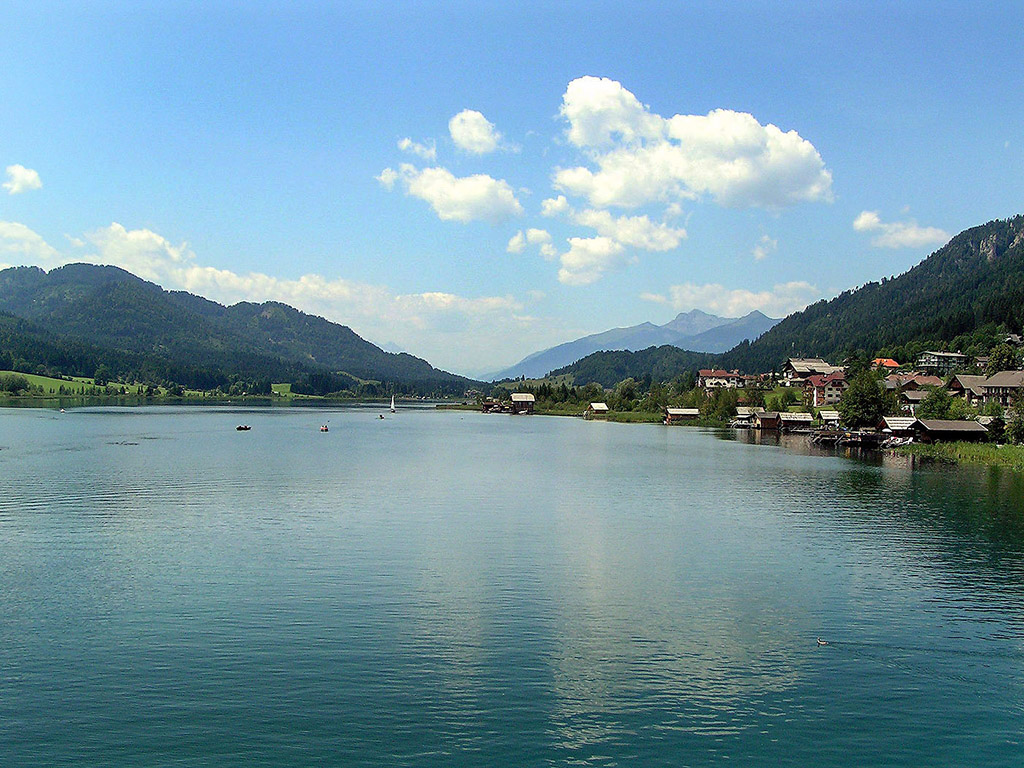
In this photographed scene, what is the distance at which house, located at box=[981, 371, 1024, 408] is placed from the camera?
116312 millimetres

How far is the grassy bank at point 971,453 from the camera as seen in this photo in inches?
2867

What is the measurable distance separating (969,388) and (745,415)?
45093mm

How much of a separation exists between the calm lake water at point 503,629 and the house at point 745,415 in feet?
353

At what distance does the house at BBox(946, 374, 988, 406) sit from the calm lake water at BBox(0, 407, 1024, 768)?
83355mm

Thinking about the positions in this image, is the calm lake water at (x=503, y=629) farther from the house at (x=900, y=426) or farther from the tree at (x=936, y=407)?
the tree at (x=936, y=407)

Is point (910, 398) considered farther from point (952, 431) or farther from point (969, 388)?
point (952, 431)

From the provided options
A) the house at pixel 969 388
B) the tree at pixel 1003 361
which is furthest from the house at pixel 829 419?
the tree at pixel 1003 361

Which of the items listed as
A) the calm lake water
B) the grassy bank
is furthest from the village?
the calm lake water

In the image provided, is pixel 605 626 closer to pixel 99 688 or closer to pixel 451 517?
pixel 99 688

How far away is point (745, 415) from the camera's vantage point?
160 meters

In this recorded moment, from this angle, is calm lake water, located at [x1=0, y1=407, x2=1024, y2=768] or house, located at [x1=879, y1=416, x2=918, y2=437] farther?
house, located at [x1=879, y1=416, x2=918, y2=437]

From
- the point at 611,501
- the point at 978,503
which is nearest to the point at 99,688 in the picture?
the point at 611,501

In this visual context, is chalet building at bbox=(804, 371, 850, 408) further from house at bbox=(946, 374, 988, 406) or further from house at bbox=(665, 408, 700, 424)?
house at bbox=(946, 374, 988, 406)

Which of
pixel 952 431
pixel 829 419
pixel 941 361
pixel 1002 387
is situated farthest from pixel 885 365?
pixel 952 431
